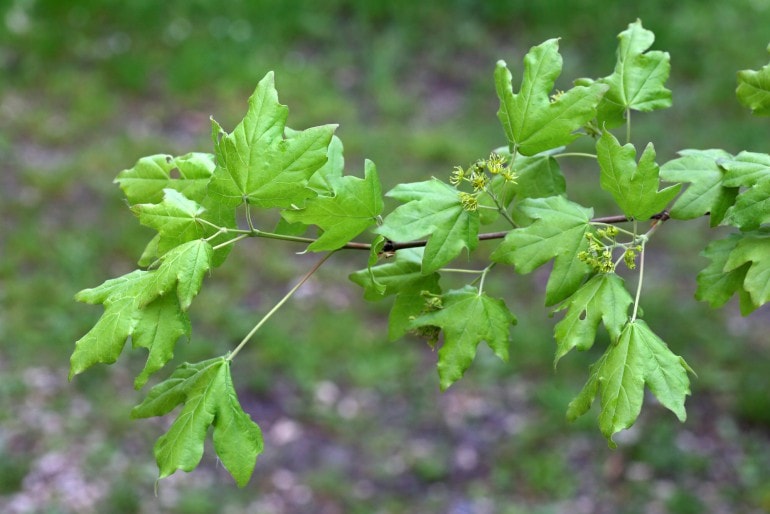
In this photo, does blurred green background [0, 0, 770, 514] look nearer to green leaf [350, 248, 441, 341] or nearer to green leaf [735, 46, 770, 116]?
green leaf [350, 248, 441, 341]

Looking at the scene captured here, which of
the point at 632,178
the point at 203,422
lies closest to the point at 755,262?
the point at 632,178

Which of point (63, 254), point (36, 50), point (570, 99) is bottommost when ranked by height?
point (63, 254)

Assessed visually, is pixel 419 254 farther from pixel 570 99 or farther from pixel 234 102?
pixel 234 102

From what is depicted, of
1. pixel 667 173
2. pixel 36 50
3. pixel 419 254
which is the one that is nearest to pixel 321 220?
pixel 419 254

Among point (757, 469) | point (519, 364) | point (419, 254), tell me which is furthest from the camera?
point (519, 364)

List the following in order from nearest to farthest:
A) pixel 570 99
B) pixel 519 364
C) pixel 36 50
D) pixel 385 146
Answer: pixel 570 99
pixel 519 364
pixel 385 146
pixel 36 50

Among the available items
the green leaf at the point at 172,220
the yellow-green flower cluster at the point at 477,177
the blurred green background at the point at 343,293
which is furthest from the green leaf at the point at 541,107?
the blurred green background at the point at 343,293
